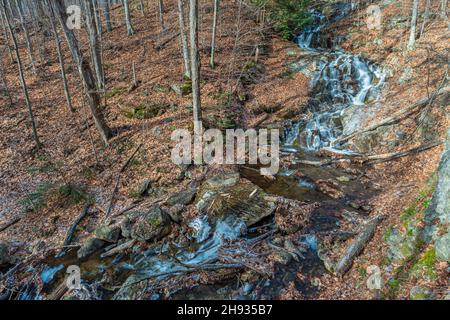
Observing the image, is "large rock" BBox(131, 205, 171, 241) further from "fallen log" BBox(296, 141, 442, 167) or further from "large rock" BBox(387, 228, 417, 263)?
"fallen log" BBox(296, 141, 442, 167)

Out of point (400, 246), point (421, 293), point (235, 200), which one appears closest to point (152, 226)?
point (235, 200)

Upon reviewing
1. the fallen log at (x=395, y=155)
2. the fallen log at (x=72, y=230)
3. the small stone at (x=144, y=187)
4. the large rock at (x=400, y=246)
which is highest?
the large rock at (x=400, y=246)

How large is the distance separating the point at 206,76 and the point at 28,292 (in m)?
13.2

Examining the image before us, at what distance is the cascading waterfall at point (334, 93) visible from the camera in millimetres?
14047

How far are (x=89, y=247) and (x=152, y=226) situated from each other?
1.89 metres

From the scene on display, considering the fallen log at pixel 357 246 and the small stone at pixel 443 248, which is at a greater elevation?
the small stone at pixel 443 248

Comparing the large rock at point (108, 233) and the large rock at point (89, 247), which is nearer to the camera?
the large rock at point (89, 247)

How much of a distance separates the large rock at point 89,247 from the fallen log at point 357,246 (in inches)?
255

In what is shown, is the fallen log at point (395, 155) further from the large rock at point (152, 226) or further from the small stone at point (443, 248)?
the large rock at point (152, 226)

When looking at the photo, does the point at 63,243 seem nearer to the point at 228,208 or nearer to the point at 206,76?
the point at 228,208

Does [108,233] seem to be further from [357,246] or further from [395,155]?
[395,155]

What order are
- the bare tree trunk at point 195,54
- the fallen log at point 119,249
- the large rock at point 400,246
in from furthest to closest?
the bare tree trunk at point 195,54, the fallen log at point 119,249, the large rock at point 400,246

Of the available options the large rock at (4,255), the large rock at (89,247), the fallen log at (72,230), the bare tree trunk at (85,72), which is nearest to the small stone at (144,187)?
the fallen log at (72,230)

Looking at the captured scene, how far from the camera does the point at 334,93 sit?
54.9 feet
